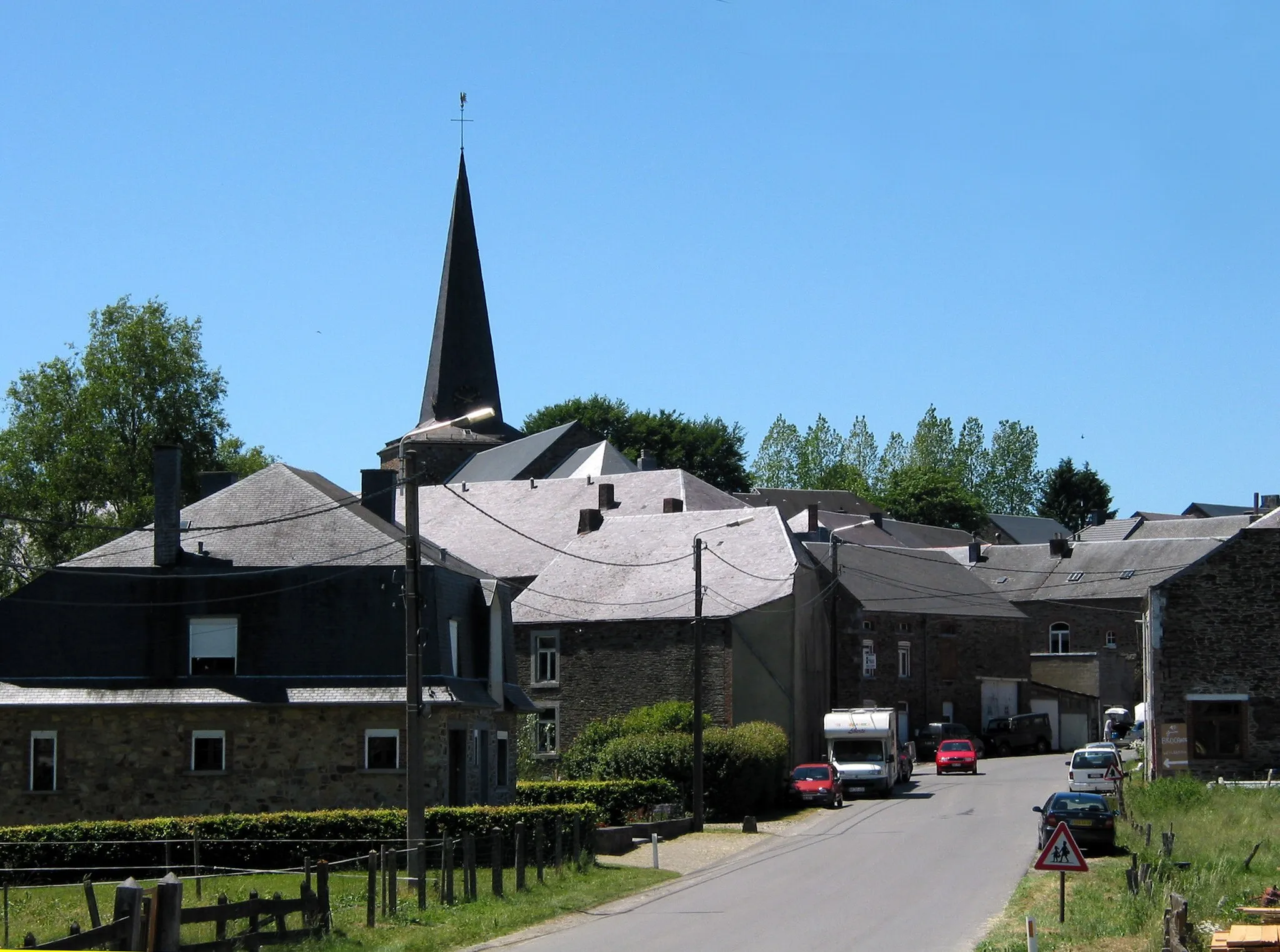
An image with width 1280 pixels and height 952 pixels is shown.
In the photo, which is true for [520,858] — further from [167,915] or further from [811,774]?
[811,774]

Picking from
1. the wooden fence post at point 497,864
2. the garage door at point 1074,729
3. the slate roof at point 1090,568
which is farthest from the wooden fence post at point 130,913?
the slate roof at point 1090,568

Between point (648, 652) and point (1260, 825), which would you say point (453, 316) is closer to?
point (648, 652)

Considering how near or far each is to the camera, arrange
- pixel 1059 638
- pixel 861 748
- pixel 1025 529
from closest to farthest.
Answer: pixel 861 748 → pixel 1059 638 → pixel 1025 529

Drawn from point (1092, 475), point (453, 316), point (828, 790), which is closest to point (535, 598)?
point (828, 790)

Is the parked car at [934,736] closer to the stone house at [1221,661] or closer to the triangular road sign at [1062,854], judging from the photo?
the stone house at [1221,661]

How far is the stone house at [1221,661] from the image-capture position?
42000 mm

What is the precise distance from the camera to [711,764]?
41.0 meters

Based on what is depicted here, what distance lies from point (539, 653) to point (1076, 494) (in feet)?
271

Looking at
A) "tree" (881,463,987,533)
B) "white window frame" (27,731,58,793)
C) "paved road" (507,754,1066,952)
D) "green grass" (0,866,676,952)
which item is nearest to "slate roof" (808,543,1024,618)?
"paved road" (507,754,1066,952)

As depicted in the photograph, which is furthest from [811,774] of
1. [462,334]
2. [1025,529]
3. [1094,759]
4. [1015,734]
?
[1025,529]

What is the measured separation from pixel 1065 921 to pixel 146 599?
2262cm

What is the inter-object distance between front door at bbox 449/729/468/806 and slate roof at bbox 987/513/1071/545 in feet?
266

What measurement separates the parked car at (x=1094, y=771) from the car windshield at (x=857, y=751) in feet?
21.3

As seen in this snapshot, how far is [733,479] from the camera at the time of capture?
103125 millimetres
